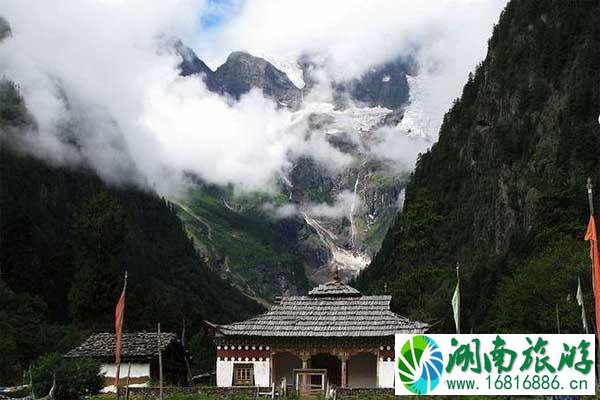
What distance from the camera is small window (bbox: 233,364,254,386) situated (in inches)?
2388

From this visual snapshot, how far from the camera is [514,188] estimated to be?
128m

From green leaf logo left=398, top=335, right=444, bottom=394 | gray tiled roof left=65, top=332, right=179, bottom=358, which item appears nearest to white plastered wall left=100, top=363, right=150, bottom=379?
gray tiled roof left=65, top=332, right=179, bottom=358

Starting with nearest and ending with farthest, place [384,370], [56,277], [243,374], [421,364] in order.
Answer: [421,364] < [384,370] < [243,374] < [56,277]

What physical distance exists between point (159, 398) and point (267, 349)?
13.3m

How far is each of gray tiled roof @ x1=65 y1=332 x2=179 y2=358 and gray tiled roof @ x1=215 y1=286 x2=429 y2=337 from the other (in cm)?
560

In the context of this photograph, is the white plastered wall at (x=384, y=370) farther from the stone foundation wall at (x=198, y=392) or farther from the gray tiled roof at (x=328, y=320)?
the stone foundation wall at (x=198, y=392)

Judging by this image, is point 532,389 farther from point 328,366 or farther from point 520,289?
point 520,289

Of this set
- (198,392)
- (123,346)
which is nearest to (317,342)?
(198,392)

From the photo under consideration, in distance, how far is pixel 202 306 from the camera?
194 m

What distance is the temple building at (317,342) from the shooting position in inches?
2330

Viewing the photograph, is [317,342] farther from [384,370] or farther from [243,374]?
[243,374]

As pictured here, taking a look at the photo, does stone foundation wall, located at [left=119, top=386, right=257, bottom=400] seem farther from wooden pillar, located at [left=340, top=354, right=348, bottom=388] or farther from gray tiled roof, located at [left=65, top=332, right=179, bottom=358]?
gray tiled roof, located at [left=65, top=332, right=179, bottom=358]

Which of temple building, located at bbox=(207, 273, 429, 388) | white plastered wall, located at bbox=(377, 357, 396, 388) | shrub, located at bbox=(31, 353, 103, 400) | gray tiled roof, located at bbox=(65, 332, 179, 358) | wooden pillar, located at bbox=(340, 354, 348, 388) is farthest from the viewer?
gray tiled roof, located at bbox=(65, 332, 179, 358)

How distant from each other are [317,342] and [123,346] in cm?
1327
